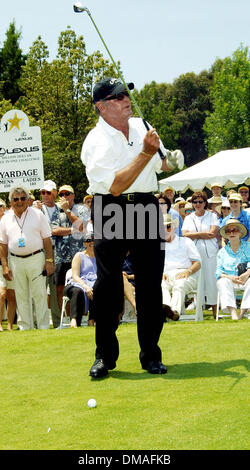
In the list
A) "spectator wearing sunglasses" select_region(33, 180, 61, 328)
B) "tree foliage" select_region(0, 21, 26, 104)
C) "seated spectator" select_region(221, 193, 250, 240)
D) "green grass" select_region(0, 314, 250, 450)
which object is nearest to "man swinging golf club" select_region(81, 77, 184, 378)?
"green grass" select_region(0, 314, 250, 450)

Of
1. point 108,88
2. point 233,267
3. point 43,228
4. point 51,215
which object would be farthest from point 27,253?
point 108,88

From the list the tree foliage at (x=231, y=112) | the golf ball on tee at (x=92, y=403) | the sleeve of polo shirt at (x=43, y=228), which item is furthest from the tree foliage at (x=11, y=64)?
the golf ball on tee at (x=92, y=403)

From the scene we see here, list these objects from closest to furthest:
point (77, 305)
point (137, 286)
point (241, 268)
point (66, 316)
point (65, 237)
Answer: point (137, 286), point (77, 305), point (241, 268), point (66, 316), point (65, 237)

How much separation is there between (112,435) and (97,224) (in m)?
1.95

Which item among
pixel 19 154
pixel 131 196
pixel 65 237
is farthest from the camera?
pixel 19 154

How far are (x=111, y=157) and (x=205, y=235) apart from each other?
717 cm

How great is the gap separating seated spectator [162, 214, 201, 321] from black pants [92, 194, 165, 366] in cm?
508

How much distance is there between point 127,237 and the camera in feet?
18.0

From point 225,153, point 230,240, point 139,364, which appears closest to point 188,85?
point 225,153

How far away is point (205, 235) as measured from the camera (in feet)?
40.0

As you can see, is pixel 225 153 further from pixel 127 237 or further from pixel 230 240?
pixel 127 237

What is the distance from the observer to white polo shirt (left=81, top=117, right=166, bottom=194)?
519cm

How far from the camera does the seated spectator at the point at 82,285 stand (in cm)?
1015

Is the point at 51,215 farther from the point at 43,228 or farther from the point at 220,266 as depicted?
the point at 220,266
